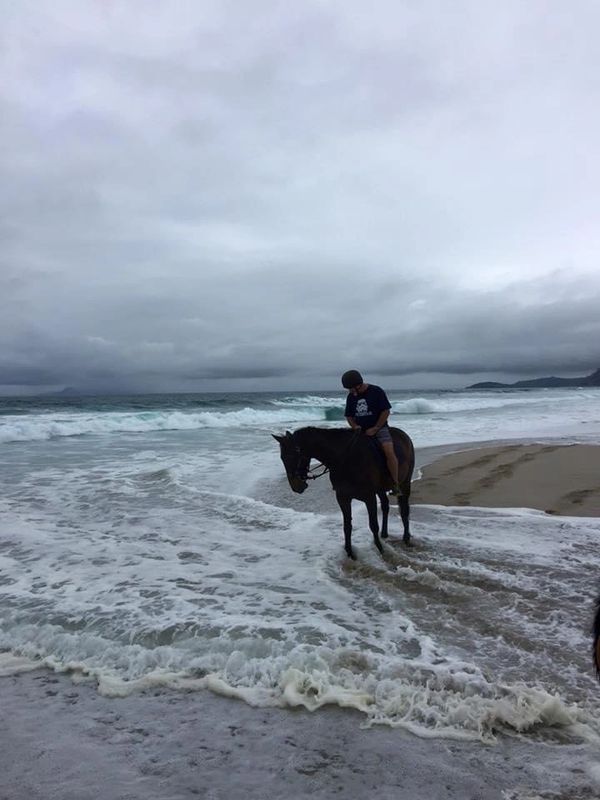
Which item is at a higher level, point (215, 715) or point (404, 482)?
point (404, 482)

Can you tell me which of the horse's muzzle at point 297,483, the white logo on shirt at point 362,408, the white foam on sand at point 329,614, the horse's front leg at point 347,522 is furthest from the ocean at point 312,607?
the white logo on shirt at point 362,408

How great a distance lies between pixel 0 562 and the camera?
22.8 ft

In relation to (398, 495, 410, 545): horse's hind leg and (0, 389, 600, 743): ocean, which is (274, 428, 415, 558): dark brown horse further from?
(0, 389, 600, 743): ocean

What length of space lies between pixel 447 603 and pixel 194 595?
9.16 ft

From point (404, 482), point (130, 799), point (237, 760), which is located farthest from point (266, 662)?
point (404, 482)

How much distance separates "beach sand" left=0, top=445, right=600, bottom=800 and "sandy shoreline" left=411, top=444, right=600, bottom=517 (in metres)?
7.03

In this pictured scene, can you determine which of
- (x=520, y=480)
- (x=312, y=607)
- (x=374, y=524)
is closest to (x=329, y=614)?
(x=312, y=607)

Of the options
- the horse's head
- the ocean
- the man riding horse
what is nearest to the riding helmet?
the man riding horse

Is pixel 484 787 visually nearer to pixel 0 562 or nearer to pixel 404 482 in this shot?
pixel 404 482

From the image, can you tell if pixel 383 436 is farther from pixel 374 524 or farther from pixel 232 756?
pixel 232 756

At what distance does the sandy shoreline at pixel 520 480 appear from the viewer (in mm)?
9898

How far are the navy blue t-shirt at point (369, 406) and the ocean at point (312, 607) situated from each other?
182 cm

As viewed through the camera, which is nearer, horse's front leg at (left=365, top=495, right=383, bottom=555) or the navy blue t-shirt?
horse's front leg at (left=365, top=495, right=383, bottom=555)

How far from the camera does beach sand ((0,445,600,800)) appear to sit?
2791 mm
